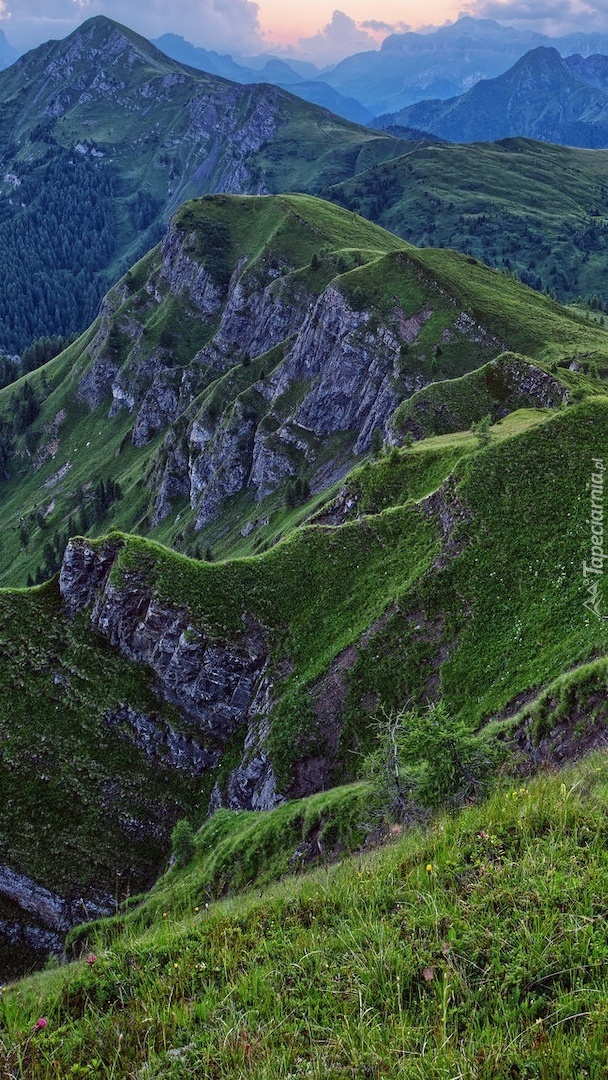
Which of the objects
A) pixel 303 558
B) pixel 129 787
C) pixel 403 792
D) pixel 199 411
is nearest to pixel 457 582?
pixel 303 558

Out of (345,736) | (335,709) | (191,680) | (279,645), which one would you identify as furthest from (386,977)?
(191,680)

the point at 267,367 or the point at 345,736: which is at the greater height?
the point at 267,367

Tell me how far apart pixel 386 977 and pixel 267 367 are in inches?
5587

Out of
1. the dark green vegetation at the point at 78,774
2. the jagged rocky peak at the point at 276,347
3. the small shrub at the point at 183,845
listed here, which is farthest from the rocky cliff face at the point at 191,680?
the jagged rocky peak at the point at 276,347

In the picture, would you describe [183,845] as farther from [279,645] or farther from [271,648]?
[279,645]

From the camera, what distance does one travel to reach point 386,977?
7516 millimetres

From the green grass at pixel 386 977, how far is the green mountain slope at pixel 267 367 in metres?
67.4

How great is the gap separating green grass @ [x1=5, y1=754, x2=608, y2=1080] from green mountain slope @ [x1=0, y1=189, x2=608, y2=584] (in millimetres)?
67388

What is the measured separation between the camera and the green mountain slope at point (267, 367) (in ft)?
350

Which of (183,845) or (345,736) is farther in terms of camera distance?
(345,736)

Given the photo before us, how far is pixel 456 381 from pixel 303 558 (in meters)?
42.8

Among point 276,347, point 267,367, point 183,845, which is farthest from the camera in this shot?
point 276,347

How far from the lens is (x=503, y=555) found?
123ft

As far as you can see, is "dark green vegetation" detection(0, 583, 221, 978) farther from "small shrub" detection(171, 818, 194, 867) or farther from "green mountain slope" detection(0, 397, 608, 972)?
"small shrub" detection(171, 818, 194, 867)
